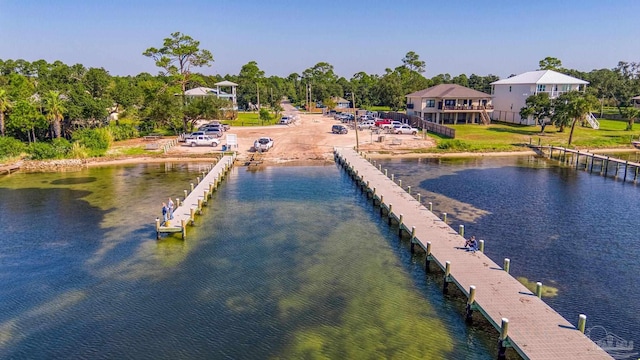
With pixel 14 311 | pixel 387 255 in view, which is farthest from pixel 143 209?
pixel 387 255

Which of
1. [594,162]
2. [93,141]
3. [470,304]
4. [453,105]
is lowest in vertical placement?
[470,304]

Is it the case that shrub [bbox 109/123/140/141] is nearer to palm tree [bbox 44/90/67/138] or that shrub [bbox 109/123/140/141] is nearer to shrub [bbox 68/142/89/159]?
palm tree [bbox 44/90/67/138]

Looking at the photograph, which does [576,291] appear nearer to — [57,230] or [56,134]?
[57,230]

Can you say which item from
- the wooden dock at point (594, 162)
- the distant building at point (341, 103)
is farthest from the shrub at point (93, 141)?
the distant building at point (341, 103)

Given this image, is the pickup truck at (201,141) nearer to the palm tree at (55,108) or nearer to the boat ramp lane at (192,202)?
the boat ramp lane at (192,202)

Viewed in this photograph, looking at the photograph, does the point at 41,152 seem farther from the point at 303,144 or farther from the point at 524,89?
the point at 524,89

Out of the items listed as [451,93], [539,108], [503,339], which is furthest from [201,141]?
[503,339]

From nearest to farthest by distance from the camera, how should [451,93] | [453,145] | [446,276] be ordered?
[446,276] → [453,145] → [451,93]
